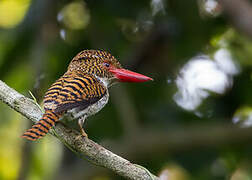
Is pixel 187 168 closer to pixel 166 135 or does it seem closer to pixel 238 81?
pixel 166 135

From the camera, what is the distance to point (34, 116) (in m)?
3.15

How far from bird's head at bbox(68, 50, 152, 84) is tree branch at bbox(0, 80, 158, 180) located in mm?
639

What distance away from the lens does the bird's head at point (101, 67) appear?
12.7 ft

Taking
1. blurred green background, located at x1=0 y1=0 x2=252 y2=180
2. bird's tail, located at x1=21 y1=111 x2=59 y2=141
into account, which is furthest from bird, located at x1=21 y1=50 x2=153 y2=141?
blurred green background, located at x1=0 y1=0 x2=252 y2=180

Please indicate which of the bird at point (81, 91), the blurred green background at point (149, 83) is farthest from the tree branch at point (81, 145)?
the blurred green background at point (149, 83)

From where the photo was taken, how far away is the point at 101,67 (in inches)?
153

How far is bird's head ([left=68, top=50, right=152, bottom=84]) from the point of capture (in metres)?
3.87

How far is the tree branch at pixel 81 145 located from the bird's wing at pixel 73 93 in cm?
11

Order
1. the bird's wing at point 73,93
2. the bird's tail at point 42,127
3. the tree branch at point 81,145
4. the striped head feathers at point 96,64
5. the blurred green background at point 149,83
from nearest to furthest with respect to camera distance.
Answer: the bird's tail at point 42,127, the tree branch at point 81,145, the bird's wing at point 73,93, the striped head feathers at point 96,64, the blurred green background at point 149,83

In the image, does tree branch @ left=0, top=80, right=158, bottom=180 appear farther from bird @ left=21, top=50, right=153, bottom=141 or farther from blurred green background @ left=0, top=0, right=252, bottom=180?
blurred green background @ left=0, top=0, right=252, bottom=180

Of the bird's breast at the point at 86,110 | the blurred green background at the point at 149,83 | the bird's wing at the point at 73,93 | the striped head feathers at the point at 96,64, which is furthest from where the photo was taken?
the blurred green background at the point at 149,83

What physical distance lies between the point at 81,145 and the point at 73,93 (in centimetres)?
32

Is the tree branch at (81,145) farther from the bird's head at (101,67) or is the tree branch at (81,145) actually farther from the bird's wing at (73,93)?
the bird's head at (101,67)

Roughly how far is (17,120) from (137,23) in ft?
5.84
